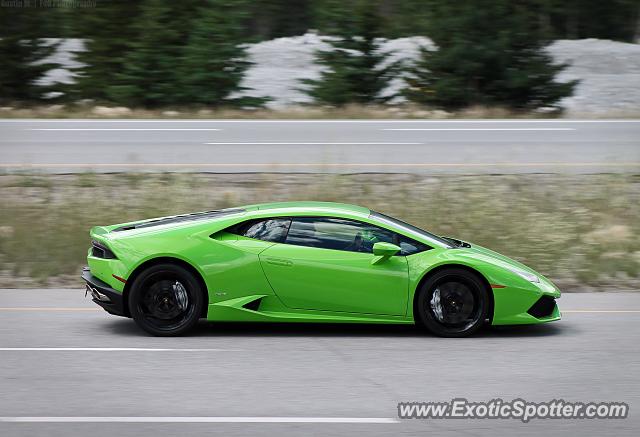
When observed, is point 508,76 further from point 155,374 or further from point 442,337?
point 155,374

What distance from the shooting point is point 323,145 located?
1870 centimetres

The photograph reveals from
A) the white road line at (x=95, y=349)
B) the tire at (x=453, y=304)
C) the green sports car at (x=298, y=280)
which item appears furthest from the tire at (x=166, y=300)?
the tire at (x=453, y=304)

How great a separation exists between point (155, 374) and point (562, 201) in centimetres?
888

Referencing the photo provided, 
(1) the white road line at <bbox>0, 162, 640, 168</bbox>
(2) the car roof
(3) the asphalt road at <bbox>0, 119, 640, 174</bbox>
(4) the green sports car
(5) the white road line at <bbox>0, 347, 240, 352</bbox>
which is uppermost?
(3) the asphalt road at <bbox>0, 119, 640, 174</bbox>

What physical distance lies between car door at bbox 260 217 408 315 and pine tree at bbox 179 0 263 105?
18.4m

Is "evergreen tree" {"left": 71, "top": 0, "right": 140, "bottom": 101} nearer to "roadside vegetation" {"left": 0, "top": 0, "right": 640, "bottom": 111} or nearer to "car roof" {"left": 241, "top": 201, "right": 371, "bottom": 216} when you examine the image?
"roadside vegetation" {"left": 0, "top": 0, "right": 640, "bottom": 111}

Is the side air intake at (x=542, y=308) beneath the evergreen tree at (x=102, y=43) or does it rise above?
beneath

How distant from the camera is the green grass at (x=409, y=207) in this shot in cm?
1270

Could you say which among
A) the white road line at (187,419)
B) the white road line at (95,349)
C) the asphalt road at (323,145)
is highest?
the asphalt road at (323,145)

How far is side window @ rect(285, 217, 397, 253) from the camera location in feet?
29.0

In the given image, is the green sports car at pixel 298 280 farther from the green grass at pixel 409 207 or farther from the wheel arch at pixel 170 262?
the green grass at pixel 409 207

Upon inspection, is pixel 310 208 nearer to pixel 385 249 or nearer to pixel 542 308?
pixel 385 249

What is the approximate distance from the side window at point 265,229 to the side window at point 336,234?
0.23 ft

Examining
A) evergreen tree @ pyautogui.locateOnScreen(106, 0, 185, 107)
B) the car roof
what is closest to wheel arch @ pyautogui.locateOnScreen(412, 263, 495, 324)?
the car roof
